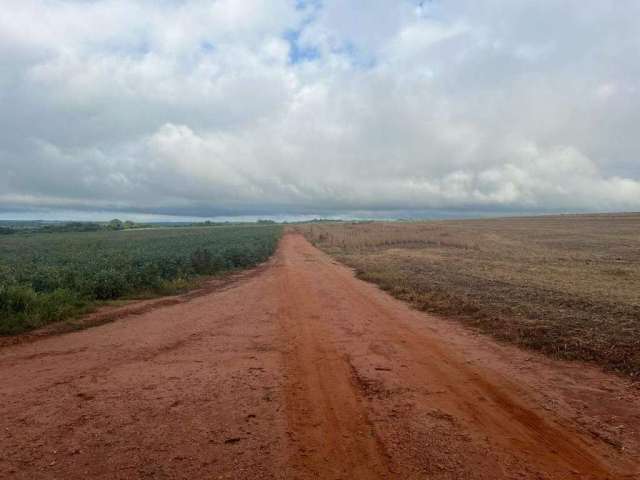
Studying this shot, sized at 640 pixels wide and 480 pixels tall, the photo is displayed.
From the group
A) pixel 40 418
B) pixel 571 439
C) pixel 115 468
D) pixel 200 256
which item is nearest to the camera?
pixel 115 468

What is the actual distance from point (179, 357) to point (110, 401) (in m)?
2.04

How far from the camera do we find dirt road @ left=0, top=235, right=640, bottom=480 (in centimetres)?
438

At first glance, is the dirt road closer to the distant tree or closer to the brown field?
the brown field

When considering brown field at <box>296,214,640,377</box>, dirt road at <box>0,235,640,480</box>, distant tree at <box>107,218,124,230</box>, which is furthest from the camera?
distant tree at <box>107,218,124,230</box>

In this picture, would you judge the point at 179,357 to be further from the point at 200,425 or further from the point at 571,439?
the point at 571,439

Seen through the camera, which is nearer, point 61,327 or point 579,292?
point 61,327

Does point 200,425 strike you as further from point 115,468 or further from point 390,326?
point 390,326

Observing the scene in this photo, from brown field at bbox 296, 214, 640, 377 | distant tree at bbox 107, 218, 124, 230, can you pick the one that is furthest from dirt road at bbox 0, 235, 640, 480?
distant tree at bbox 107, 218, 124, 230

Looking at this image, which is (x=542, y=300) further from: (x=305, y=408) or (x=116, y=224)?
(x=116, y=224)

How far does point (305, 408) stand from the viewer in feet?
18.7

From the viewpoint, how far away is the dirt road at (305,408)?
14.4 ft

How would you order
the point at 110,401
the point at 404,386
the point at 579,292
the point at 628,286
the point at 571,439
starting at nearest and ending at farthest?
the point at 571,439 → the point at 110,401 → the point at 404,386 → the point at 579,292 → the point at 628,286

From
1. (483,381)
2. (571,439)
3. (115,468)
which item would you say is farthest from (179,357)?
(571,439)

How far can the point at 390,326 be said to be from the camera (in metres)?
10.4
